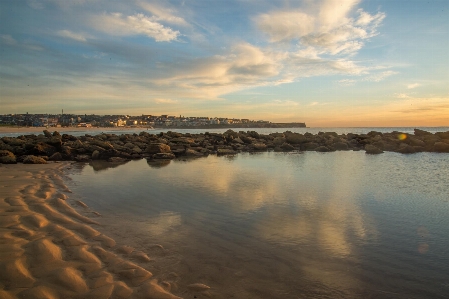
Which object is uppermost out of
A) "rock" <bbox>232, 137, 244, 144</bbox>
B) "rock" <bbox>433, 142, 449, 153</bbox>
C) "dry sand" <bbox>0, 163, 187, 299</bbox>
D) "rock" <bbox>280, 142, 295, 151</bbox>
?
"rock" <bbox>433, 142, 449, 153</bbox>

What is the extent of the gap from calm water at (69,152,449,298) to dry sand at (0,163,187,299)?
0.32 meters

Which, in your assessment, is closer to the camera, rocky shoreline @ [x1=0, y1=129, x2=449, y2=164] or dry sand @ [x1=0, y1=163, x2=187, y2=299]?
dry sand @ [x1=0, y1=163, x2=187, y2=299]

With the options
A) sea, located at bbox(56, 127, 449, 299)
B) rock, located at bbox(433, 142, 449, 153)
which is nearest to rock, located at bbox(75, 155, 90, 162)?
sea, located at bbox(56, 127, 449, 299)

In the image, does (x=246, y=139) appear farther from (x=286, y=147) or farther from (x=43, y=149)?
(x=43, y=149)

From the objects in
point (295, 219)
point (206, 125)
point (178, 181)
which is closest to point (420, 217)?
point (295, 219)

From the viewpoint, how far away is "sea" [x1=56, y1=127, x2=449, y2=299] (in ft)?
11.3

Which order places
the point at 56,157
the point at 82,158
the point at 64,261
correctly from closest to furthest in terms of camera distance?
the point at 64,261, the point at 56,157, the point at 82,158

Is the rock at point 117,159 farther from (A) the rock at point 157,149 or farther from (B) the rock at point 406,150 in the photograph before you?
(B) the rock at point 406,150

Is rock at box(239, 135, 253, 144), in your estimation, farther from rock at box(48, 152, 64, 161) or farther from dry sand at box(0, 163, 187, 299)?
dry sand at box(0, 163, 187, 299)

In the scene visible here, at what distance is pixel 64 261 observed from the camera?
11.8 feet

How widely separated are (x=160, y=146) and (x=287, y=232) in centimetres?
1441

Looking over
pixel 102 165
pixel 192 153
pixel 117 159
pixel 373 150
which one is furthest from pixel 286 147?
pixel 102 165

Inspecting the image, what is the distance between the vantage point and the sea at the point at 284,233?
344cm

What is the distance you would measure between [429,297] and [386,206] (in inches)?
163
